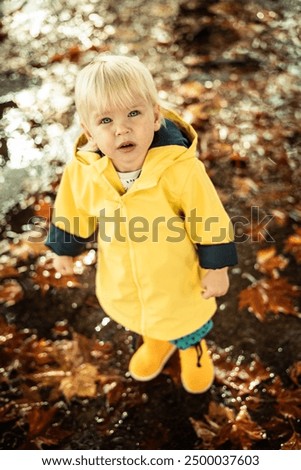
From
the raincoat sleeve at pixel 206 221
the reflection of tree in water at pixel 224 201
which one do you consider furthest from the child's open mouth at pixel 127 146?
the reflection of tree in water at pixel 224 201

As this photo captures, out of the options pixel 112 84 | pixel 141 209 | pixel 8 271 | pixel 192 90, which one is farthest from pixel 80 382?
pixel 192 90

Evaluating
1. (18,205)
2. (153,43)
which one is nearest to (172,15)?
(153,43)

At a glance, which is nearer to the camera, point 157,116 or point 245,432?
point 157,116

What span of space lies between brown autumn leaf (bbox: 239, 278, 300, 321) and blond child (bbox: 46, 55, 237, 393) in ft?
1.85

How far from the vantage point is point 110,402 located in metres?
2.54

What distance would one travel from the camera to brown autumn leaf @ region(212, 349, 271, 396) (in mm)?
2535

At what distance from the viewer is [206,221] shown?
5.98 ft

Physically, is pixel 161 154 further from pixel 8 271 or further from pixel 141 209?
pixel 8 271

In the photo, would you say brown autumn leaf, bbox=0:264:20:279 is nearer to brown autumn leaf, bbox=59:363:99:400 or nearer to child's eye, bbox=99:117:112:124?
brown autumn leaf, bbox=59:363:99:400

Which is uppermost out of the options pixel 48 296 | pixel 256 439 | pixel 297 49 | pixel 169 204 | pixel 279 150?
pixel 169 204

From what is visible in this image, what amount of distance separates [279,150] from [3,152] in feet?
5.80

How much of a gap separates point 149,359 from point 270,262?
2.86 feet

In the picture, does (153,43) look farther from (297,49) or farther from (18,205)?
(18,205)

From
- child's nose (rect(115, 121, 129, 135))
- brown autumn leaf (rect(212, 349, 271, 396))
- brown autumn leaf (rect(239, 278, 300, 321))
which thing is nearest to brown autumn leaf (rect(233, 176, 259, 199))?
brown autumn leaf (rect(239, 278, 300, 321))
